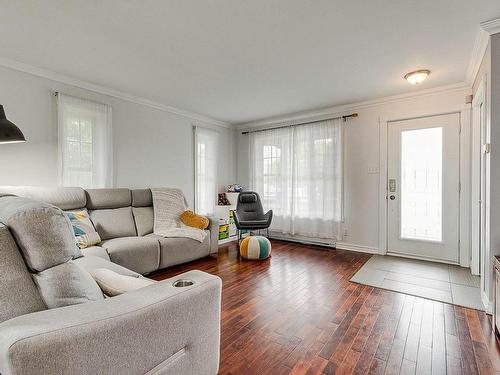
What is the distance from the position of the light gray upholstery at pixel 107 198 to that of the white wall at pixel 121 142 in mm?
294

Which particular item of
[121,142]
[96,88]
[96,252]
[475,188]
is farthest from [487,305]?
[96,88]

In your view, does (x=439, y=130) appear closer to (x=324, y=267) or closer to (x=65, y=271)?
(x=324, y=267)

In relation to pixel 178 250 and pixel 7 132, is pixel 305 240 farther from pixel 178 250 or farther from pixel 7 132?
pixel 7 132

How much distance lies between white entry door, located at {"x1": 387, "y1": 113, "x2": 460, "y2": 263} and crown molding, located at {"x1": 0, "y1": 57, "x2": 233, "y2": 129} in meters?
3.37

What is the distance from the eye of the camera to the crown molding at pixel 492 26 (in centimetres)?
210

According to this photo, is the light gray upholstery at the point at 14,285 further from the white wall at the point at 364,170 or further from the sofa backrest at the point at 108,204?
the white wall at the point at 364,170

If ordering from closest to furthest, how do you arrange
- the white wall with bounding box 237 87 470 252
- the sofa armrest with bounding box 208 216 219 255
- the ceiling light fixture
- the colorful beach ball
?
the ceiling light fixture → the colorful beach ball → the sofa armrest with bounding box 208 216 219 255 → the white wall with bounding box 237 87 470 252

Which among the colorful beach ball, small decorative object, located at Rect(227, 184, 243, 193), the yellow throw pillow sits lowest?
the colorful beach ball

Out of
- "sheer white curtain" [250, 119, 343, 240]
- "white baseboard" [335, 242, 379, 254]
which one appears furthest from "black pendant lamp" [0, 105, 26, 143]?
"white baseboard" [335, 242, 379, 254]

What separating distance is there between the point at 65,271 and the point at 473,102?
14.3 feet

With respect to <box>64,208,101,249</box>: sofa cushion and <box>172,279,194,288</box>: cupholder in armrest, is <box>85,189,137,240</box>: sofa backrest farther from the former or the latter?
<box>172,279,194,288</box>: cupholder in armrest

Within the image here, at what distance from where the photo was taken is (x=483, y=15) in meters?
2.05

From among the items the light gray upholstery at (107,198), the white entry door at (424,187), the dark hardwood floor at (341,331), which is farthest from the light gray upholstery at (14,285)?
the white entry door at (424,187)

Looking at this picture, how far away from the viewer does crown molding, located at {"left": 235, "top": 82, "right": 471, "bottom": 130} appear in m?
3.52
